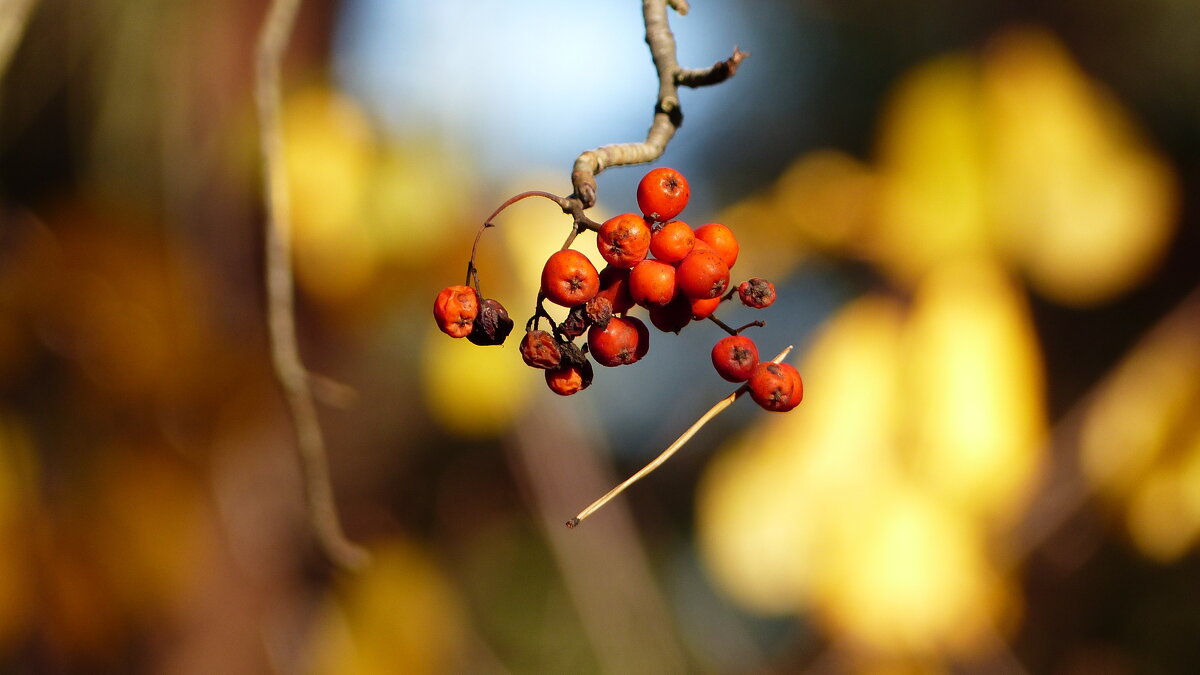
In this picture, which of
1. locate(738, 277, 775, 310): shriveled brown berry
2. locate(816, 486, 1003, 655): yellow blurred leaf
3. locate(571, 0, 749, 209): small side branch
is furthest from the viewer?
locate(816, 486, 1003, 655): yellow blurred leaf

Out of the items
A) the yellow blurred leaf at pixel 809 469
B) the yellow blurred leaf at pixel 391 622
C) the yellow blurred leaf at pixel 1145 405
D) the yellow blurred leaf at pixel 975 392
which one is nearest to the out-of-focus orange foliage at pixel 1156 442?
the yellow blurred leaf at pixel 1145 405

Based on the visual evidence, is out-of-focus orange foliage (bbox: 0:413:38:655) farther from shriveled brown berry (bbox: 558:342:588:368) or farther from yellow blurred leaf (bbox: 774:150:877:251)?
shriveled brown berry (bbox: 558:342:588:368)

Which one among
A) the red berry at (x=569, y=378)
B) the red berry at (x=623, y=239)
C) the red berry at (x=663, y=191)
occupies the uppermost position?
the red berry at (x=663, y=191)

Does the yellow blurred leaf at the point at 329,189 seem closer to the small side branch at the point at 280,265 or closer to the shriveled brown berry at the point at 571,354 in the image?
the small side branch at the point at 280,265

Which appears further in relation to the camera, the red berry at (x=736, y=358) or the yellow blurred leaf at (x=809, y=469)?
the yellow blurred leaf at (x=809, y=469)

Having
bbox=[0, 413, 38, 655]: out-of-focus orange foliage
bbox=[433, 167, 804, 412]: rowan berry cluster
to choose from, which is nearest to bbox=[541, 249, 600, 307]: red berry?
bbox=[433, 167, 804, 412]: rowan berry cluster

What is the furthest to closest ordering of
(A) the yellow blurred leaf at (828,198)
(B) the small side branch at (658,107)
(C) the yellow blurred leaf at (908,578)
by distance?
1. (A) the yellow blurred leaf at (828,198)
2. (C) the yellow blurred leaf at (908,578)
3. (B) the small side branch at (658,107)
